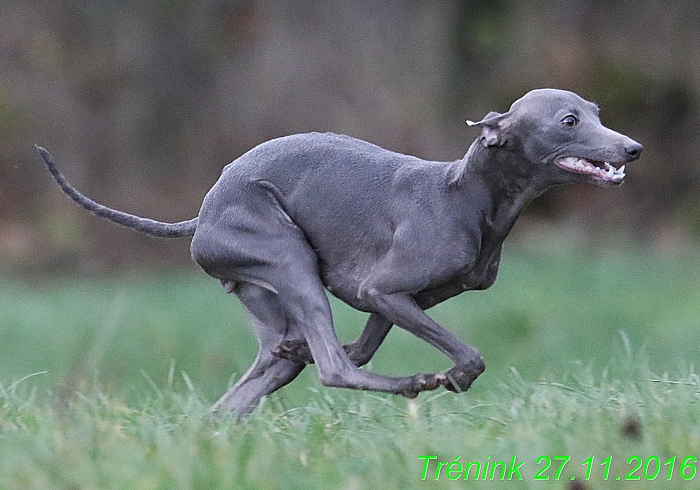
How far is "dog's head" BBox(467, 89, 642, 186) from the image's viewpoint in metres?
5.11

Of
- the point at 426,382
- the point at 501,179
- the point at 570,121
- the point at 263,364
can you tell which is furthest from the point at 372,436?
the point at 570,121

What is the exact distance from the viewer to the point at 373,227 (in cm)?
545

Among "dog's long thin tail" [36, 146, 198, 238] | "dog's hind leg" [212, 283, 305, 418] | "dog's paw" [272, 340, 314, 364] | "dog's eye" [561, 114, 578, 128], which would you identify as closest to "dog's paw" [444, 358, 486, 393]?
"dog's paw" [272, 340, 314, 364]

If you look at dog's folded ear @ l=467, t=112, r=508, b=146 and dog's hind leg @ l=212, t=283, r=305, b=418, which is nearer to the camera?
dog's folded ear @ l=467, t=112, r=508, b=146

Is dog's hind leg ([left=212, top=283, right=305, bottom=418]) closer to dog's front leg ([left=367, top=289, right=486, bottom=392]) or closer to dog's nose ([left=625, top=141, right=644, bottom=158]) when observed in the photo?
dog's front leg ([left=367, top=289, right=486, bottom=392])

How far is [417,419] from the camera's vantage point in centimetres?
493

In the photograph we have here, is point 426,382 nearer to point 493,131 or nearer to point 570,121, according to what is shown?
A: point 493,131

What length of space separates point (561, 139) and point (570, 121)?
9cm

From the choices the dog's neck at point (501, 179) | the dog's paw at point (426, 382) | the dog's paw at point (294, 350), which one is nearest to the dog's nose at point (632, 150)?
the dog's neck at point (501, 179)

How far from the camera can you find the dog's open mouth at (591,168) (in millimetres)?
5117

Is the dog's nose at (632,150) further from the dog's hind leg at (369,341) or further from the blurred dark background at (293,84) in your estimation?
the blurred dark background at (293,84)

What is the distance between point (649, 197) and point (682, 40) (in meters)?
2.70

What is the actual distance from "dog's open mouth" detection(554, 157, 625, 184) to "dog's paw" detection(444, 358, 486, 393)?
896 millimetres

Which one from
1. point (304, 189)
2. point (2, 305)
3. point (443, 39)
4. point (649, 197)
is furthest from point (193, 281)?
point (304, 189)
